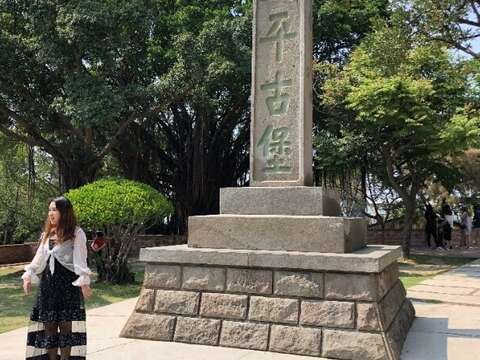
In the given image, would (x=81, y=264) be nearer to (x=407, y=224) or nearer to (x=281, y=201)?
(x=281, y=201)

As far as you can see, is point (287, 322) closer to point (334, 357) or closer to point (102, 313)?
point (334, 357)

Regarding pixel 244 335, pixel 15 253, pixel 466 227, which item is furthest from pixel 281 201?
pixel 466 227

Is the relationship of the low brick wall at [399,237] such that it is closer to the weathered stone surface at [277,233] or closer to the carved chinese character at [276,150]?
the carved chinese character at [276,150]

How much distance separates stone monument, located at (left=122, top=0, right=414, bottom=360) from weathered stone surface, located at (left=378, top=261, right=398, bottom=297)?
0.04 ft

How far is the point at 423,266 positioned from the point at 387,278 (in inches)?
358

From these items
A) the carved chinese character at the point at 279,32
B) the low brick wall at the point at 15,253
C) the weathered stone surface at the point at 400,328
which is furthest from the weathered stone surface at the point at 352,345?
the low brick wall at the point at 15,253

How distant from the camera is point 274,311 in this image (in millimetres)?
4543

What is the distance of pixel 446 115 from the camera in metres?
13.9

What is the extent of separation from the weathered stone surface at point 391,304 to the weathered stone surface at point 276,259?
29 centimetres

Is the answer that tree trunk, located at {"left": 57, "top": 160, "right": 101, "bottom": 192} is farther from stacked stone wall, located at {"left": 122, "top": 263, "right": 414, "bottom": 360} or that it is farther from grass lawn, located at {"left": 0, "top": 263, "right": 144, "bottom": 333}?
stacked stone wall, located at {"left": 122, "top": 263, "right": 414, "bottom": 360}

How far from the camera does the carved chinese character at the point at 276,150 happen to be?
5281mm

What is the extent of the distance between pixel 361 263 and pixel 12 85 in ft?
38.8

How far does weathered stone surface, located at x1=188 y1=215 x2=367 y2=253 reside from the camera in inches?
181

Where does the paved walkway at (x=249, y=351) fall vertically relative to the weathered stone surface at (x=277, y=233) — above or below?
below
